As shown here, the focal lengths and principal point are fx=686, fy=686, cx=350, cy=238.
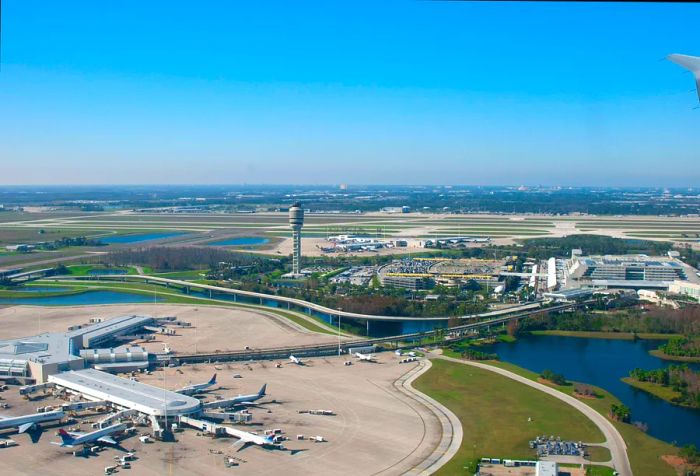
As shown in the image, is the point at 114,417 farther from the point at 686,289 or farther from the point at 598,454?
the point at 686,289

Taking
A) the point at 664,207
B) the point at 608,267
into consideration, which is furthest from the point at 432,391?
the point at 664,207

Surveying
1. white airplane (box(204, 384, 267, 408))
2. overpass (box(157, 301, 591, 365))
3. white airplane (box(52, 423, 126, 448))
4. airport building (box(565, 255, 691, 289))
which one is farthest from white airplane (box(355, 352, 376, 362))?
airport building (box(565, 255, 691, 289))

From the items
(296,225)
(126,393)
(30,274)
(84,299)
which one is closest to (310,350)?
(126,393)

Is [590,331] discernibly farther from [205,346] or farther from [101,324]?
[101,324]

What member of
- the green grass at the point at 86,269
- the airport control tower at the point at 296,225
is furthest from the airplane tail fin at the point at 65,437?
the green grass at the point at 86,269

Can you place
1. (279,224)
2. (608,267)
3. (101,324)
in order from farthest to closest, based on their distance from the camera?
(279,224) < (608,267) < (101,324)
